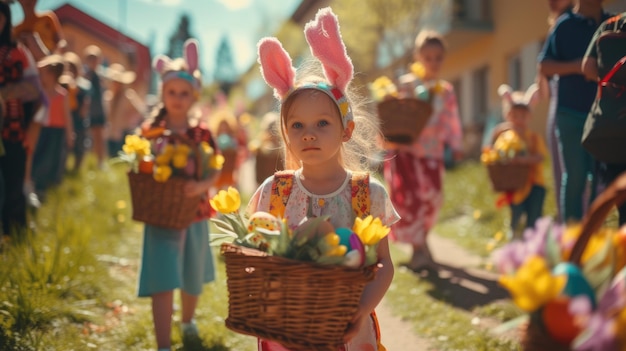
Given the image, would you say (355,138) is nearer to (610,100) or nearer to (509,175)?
(610,100)

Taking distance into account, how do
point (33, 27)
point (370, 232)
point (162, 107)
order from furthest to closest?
point (33, 27)
point (162, 107)
point (370, 232)

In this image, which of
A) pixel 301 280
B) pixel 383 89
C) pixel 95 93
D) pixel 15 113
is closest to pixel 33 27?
pixel 15 113

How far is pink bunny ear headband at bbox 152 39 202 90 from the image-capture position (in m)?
4.07

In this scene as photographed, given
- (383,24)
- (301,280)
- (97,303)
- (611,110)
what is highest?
(383,24)

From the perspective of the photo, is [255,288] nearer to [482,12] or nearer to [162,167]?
[162,167]

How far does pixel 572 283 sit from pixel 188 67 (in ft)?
10.9

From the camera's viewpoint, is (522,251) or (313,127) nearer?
(522,251)

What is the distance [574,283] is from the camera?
4.27 feet

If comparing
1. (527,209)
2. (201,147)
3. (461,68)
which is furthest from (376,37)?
(201,147)

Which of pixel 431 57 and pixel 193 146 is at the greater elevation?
pixel 431 57

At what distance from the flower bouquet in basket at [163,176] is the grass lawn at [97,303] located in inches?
33.4

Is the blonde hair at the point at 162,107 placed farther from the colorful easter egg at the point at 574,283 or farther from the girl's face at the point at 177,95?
the colorful easter egg at the point at 574,283

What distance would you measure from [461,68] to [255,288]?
1805 cm

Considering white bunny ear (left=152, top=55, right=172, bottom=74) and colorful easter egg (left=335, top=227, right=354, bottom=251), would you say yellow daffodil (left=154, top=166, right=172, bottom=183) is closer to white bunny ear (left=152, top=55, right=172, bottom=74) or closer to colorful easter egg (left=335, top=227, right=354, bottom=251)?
white bunny ear (left=152, top=55, right=172, bottom=74)
